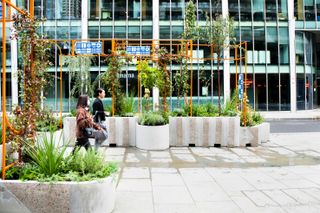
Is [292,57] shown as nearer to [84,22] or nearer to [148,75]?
[84,22]

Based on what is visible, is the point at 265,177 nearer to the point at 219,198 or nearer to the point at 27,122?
the point at 219,198

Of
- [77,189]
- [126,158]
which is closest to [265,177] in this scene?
[126,158]

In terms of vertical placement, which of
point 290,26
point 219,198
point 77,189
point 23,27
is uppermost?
point 290,26

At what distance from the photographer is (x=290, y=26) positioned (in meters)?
32.0

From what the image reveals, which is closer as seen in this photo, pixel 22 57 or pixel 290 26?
pixel 22 57

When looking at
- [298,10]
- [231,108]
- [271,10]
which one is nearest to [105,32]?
[271,10]

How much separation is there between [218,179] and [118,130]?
5.43 metres

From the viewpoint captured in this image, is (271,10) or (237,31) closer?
(237,31)

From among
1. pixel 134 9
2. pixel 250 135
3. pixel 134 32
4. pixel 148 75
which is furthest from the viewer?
pixel 134 9

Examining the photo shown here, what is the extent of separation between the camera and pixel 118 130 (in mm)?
12633

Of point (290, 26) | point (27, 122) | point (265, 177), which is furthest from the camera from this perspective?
point (290, 26)

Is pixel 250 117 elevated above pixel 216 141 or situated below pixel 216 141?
above

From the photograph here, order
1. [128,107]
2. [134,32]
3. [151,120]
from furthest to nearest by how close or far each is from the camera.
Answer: [134,32]
[128,107]
[151,120]

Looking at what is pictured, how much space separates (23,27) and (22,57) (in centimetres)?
53
